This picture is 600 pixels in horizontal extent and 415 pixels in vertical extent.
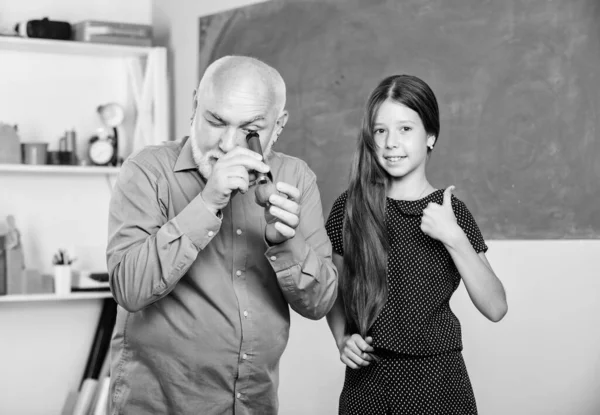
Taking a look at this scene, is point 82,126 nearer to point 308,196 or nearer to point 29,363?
point 29,363

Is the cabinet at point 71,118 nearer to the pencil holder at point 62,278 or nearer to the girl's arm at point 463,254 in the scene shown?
the pencil holder at point 62,278

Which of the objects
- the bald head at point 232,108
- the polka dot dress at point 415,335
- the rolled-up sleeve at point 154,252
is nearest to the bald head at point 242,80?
the bald head at point 232,108

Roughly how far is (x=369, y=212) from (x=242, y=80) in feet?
1.78

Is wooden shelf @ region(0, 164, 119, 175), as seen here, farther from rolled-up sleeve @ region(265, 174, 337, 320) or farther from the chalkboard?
rolled-up sleeve @ region(265, 174, 337, 320)

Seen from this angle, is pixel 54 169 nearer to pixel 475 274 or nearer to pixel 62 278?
pixel 62 278

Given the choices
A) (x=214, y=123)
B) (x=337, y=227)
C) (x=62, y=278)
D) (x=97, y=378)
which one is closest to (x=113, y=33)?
(x=62, y=278)

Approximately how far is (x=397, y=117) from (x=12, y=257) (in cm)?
240

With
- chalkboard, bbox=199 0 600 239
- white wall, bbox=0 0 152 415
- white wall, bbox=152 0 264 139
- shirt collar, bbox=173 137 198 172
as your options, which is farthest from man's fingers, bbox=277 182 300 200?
white wall, bbox=0 0 152 415

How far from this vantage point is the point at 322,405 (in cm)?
326

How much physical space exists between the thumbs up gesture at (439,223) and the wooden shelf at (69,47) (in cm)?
250

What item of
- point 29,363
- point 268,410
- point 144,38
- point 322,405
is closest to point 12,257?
point 29,363

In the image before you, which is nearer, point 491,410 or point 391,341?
point 391,341

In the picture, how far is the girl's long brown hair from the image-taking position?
72.4 inches

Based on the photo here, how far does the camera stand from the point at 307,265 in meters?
1.47
